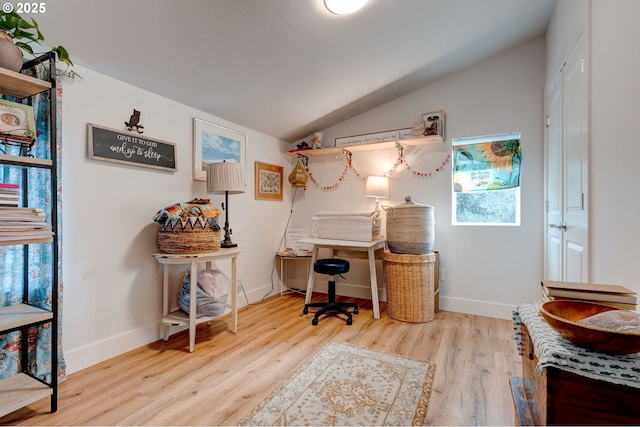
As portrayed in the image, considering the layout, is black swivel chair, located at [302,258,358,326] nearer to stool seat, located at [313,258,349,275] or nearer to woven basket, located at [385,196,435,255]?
stool seat, located at [313,258,349,275]

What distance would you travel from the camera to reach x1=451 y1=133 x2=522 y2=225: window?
282 centimetres

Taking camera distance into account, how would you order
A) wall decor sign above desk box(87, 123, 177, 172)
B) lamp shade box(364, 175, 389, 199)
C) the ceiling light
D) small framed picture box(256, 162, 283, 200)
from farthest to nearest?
1. small framed picture box(256, 162, 283, 200)
2. lamp shade box(364, 175, 389, 199)
3. wall decor sign above desk box(87, 123, 177, 172)
4. the ceiling light

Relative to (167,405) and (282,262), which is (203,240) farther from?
(282,262)

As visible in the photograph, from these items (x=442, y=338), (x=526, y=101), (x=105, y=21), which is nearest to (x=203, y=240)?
(x=105, y=21)

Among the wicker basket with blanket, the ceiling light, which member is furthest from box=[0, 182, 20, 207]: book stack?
the ceiling light

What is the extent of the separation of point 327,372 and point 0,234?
1.81 m

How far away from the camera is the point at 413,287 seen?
269 centimetres

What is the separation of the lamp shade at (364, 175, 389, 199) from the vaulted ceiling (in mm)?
877

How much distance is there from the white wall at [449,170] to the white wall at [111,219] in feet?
7.05

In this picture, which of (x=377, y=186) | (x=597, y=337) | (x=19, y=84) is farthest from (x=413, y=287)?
(x=19, y=84)

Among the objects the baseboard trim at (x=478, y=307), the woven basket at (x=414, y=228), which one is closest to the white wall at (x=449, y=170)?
the baseboard trim at (x=478, y=307)

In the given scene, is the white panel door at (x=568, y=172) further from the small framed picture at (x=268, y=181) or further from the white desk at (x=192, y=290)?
the small framed picture at (x=268, y=181)

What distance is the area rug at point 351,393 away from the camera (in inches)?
56.2

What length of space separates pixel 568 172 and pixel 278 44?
7.19 ft
